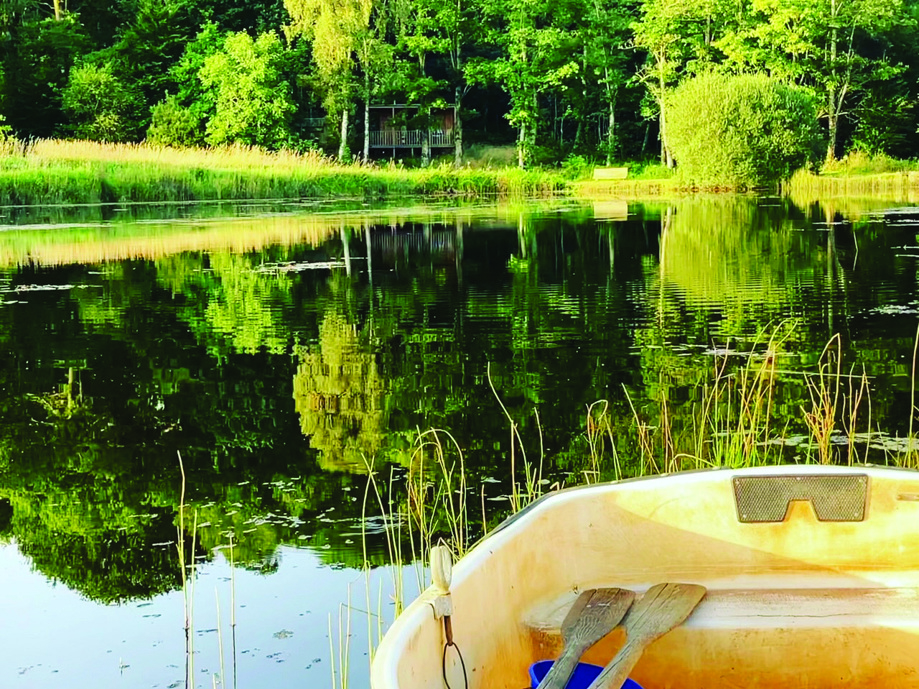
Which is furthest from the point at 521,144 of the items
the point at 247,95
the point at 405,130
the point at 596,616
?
the point at 596,616

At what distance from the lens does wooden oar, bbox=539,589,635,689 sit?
2301 mm

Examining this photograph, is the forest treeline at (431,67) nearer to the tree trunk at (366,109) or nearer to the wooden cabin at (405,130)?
the tree trunk at (366,109)

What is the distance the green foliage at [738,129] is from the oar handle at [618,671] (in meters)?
26.7

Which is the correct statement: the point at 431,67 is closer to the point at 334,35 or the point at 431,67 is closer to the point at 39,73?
the point at 334,35

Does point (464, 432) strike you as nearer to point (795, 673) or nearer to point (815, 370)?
point (815, 370)

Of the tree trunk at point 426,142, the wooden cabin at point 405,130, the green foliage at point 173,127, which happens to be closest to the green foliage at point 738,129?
the tree trunk at point 426,142

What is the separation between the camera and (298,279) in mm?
12195

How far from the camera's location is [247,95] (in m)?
37.7

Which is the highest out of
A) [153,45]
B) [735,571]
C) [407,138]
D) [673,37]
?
[153,45]

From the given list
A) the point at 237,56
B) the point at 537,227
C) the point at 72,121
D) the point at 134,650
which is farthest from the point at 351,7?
the point at 134,650

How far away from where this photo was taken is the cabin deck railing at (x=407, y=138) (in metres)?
41.9

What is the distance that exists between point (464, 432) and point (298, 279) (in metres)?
6.97

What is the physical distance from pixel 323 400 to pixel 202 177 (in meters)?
22.6

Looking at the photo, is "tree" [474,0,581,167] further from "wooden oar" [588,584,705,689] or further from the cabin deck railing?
"wooden oar" [588,584,705,689]
